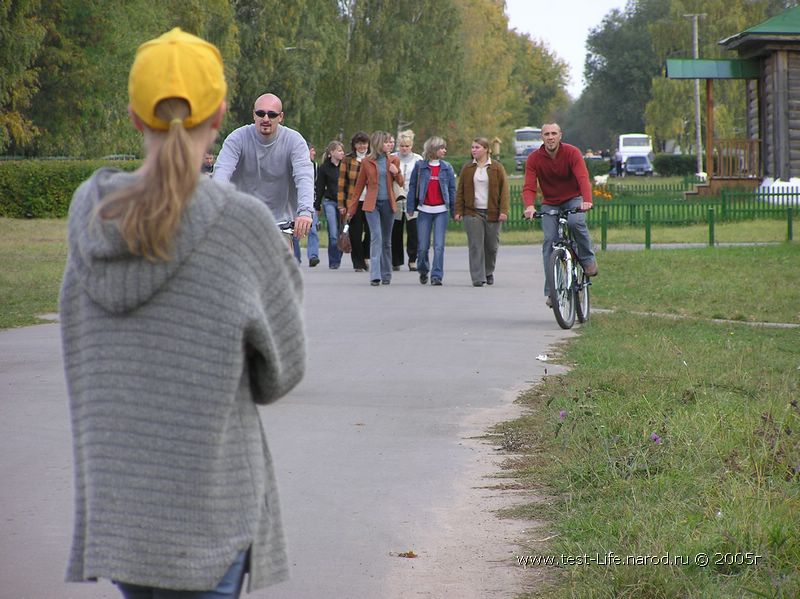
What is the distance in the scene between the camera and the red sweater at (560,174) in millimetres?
12609

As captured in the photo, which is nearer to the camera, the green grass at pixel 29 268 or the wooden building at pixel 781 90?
the green grass at pixel 29 268

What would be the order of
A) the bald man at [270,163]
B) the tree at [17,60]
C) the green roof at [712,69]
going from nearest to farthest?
1. the bald man at [270,163]
2. the tree at [17,60]
3. the green roof at [712,69]

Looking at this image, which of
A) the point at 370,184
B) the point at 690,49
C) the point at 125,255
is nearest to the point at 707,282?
the point at 370,184

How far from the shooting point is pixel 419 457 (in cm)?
709

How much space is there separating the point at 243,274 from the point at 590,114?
129m

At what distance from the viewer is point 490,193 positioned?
1731cm

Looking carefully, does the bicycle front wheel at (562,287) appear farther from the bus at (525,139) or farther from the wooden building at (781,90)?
the bus at (525,139)

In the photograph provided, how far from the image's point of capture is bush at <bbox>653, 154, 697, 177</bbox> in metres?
76.6

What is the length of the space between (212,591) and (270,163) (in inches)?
256

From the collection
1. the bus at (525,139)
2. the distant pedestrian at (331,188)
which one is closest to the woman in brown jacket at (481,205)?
the distant pedestrian at (331,188)

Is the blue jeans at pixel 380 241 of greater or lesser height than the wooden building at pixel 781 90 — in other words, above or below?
below

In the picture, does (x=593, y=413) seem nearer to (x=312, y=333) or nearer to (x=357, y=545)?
(x=357, y=545)

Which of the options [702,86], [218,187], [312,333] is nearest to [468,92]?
[702,86]

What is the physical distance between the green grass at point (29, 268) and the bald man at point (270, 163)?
181 inches
